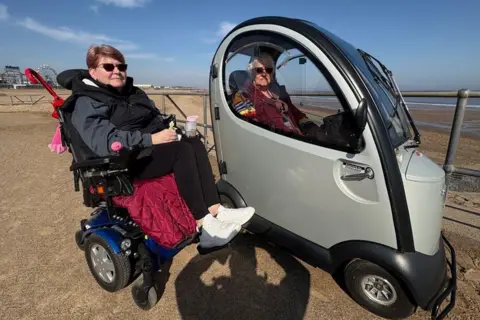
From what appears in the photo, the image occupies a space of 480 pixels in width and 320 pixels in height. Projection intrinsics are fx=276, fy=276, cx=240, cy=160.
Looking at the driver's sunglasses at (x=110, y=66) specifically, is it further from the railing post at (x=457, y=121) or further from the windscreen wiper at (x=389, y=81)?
the railing post at (x=457, y=121)

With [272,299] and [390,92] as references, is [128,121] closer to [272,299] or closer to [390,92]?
[272,299]

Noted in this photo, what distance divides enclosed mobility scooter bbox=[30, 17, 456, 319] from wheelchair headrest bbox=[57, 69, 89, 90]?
21 millimetres

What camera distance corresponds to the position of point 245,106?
2.37m

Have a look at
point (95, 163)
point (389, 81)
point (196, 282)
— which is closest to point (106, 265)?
point (196, 282)

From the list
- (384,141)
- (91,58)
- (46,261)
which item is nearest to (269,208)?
(384,141)

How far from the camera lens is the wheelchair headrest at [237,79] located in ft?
7.94

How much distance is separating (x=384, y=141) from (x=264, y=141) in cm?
86

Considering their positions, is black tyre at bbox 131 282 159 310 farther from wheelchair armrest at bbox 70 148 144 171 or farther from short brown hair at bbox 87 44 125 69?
short brown hair at bbox 87 44 125 69

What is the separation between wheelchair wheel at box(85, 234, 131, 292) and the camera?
1.97 meters

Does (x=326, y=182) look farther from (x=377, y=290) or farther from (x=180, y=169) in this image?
(x=180, y=169)

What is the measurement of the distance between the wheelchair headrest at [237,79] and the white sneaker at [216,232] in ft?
3.75

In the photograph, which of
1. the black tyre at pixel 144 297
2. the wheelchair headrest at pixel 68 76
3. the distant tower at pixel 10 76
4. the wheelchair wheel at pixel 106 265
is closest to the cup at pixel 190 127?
the wheelchair headrest at pixel 68 76

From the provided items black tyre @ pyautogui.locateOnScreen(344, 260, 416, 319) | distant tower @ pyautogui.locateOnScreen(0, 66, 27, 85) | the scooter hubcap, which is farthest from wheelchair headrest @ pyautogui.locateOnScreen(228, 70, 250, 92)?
distant tower @ pyautogui.locateOnScreen(0, 66, 27, 85)

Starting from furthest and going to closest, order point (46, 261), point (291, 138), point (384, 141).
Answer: point (46, 261)
point (291, 138)
point (384, 141)
